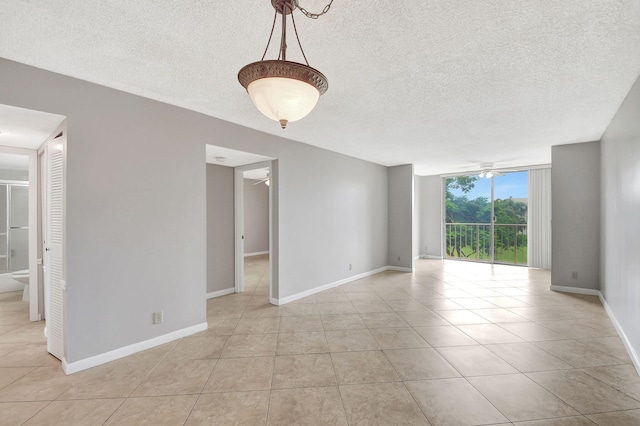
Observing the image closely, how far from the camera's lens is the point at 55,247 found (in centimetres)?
264

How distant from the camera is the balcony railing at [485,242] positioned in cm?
714

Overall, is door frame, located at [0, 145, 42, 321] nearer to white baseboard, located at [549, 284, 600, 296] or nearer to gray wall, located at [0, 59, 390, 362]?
gray wall, located at [0, 59, 390, 362]

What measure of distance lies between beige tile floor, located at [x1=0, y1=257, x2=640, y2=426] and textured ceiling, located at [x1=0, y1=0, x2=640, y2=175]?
254cm

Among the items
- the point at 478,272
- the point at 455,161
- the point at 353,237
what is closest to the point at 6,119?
the point at 353,237

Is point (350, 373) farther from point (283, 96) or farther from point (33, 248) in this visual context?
point (33, 248)

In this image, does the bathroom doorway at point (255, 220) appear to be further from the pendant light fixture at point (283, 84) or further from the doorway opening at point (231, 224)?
the pendant light fixture at point (283, 84)

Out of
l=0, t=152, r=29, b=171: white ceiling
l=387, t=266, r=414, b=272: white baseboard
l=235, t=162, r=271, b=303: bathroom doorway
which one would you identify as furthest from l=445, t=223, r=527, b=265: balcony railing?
l=0, t=152, r=29, b=171: white ceiling

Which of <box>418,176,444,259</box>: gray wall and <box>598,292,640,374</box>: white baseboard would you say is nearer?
<box>598,292,640,374</box>: white baseboard

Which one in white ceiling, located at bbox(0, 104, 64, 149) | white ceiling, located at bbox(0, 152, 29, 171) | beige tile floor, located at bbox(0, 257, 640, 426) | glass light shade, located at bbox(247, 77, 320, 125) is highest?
white ceiling, located at bbox(0, 152, 29, 171)

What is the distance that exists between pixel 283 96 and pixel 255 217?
8548 mm

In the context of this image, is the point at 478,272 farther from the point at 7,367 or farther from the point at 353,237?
the point at 7,367

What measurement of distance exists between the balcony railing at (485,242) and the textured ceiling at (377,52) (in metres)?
4.55

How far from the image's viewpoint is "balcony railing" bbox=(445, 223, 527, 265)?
7.14 meters

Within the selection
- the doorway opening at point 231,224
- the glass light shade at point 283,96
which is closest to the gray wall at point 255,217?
the doorway opening at point 231,224
